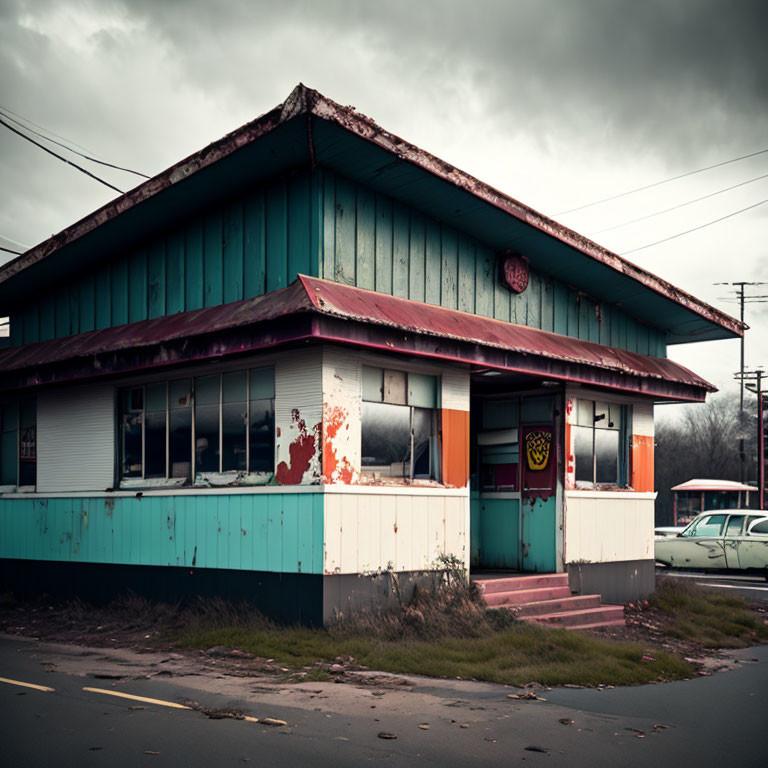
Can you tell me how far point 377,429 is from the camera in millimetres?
11367

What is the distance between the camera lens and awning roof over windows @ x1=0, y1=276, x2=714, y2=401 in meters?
10.0

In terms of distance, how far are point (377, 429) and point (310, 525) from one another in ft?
5.25

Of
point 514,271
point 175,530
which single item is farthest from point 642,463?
point 175,530

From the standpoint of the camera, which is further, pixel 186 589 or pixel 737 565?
pixel 737 565

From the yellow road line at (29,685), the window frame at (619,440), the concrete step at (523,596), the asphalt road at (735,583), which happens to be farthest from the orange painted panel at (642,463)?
the yellow road line at (29,685)

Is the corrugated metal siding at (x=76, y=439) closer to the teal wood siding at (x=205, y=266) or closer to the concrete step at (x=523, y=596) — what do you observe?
the teal wood siding at (x=205, y=266)

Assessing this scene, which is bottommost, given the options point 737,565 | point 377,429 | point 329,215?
point 737,565

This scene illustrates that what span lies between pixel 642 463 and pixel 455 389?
4958mm

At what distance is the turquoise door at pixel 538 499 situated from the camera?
45.9ft

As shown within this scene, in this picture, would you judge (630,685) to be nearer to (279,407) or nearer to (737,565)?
(279,407)

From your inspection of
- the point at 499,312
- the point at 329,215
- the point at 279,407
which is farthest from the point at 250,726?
the point at 499,312

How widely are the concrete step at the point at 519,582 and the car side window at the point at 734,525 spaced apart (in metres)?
11.0

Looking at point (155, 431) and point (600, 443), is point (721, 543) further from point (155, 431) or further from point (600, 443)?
point (155, 431)

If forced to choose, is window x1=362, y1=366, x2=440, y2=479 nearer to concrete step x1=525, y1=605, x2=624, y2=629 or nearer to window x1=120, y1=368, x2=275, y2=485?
window x1=120, y1=368, x2=275, y2=485
